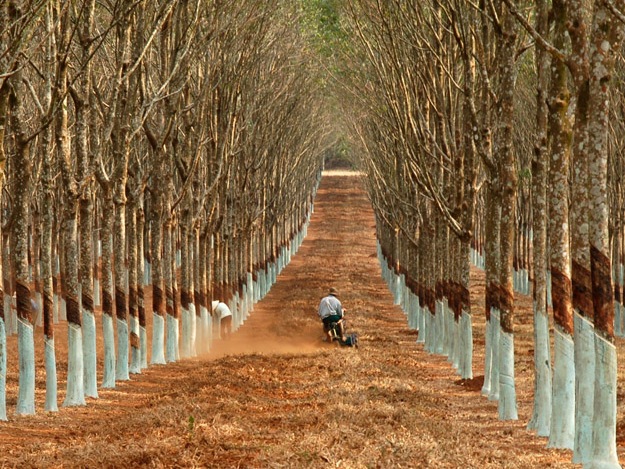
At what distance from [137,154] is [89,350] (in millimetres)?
8293

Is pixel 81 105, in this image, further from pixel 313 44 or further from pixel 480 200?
pixel 480 200

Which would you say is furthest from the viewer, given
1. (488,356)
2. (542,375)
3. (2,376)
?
(488,356)

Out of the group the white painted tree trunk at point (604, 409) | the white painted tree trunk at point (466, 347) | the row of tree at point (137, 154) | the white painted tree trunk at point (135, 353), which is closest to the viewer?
the white painted tree trunk at point (604, 409)

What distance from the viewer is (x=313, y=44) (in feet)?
171

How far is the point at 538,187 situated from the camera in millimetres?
16547

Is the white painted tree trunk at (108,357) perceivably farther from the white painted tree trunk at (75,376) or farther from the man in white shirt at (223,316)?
the man in white shirt at (223,316)

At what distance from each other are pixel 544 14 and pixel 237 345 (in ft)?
73.0

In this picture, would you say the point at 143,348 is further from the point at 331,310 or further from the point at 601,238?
the point at 601,238

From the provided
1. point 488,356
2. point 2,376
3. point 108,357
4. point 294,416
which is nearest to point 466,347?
point 488,356

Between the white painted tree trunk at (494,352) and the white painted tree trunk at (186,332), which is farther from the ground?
the white painted tree trunk at (494,352)

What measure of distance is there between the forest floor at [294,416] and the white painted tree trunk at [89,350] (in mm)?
372

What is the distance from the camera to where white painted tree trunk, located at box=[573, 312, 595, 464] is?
1227 cm

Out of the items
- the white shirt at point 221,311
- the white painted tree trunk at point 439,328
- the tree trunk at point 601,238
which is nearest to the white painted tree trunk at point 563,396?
the tree trunk at point 601,238

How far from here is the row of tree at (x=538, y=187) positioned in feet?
39.0
